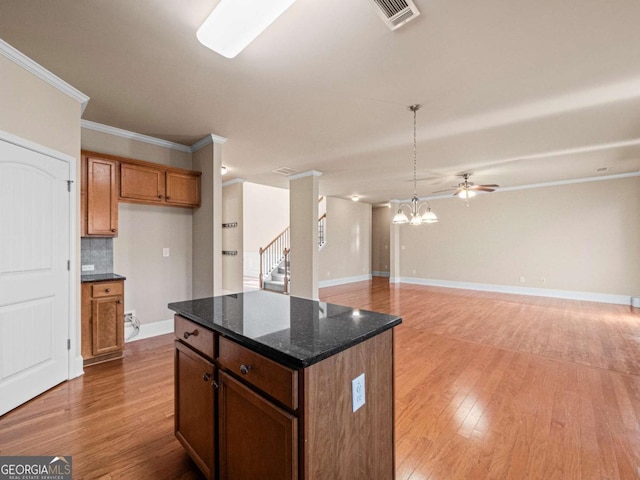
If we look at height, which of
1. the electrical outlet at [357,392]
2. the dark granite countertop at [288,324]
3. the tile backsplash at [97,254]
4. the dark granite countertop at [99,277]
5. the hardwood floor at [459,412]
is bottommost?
the hardwood floor at [459,412]

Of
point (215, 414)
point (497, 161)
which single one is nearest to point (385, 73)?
point (215, 414)

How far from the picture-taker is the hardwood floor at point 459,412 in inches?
70.1

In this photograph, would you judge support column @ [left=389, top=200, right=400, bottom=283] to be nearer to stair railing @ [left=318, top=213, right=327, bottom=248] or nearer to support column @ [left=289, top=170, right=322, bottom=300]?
stair railing @ [left=318, top=213, right=327, bottom=248]

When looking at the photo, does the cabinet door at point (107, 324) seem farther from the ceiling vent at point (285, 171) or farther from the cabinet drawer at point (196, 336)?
the ceiling vent at point (285, 171)

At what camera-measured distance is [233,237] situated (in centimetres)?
687

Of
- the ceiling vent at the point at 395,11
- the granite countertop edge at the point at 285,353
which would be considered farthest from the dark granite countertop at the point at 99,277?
the ceiling vent at the point at 395,11

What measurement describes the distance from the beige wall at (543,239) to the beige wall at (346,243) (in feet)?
5.58

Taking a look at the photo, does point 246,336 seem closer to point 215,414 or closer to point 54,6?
point 215,414

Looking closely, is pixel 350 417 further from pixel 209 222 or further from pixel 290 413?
pixel 209 222

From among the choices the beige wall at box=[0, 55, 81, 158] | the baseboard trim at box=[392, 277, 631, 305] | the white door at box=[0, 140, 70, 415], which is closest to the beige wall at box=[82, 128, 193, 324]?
the beige wall at box=[0, 55, 81, 158]

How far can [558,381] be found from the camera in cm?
282

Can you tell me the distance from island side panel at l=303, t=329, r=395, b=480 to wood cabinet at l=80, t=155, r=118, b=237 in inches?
134

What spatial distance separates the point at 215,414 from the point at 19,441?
1626 mm

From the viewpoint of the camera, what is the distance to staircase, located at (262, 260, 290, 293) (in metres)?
7.64
